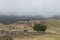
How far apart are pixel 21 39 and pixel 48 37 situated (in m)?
7.13

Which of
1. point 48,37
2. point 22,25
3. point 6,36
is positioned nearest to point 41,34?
point 48,37

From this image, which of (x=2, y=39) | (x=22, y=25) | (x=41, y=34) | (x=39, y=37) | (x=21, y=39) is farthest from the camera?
(x=22, y=25)

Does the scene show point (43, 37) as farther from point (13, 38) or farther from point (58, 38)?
point (13, 38)

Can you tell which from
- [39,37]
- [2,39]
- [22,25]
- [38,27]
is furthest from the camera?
[22,25]

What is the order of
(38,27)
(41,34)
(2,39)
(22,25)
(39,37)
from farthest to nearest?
(22,25) → (38,27) → (41,34) → (39,37) → (2,39)

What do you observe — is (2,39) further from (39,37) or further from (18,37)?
(39,37)

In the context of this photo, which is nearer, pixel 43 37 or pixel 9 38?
pixel 9 38

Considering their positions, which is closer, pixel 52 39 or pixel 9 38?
pixel 9 38

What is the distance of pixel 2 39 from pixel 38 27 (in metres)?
25.6

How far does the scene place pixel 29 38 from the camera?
47.7m

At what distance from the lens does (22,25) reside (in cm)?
11575

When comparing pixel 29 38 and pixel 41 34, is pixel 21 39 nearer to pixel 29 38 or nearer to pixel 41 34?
pixel 29 38

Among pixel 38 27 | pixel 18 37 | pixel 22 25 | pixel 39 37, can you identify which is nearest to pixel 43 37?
pixel 39 37

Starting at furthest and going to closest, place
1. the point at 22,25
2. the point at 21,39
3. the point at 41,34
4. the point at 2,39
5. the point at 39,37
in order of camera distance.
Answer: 1. the point at 22,25
2. the point at 41,34
3. the point at 39,37
4. the point at 21,39
5. the point at 2,39
